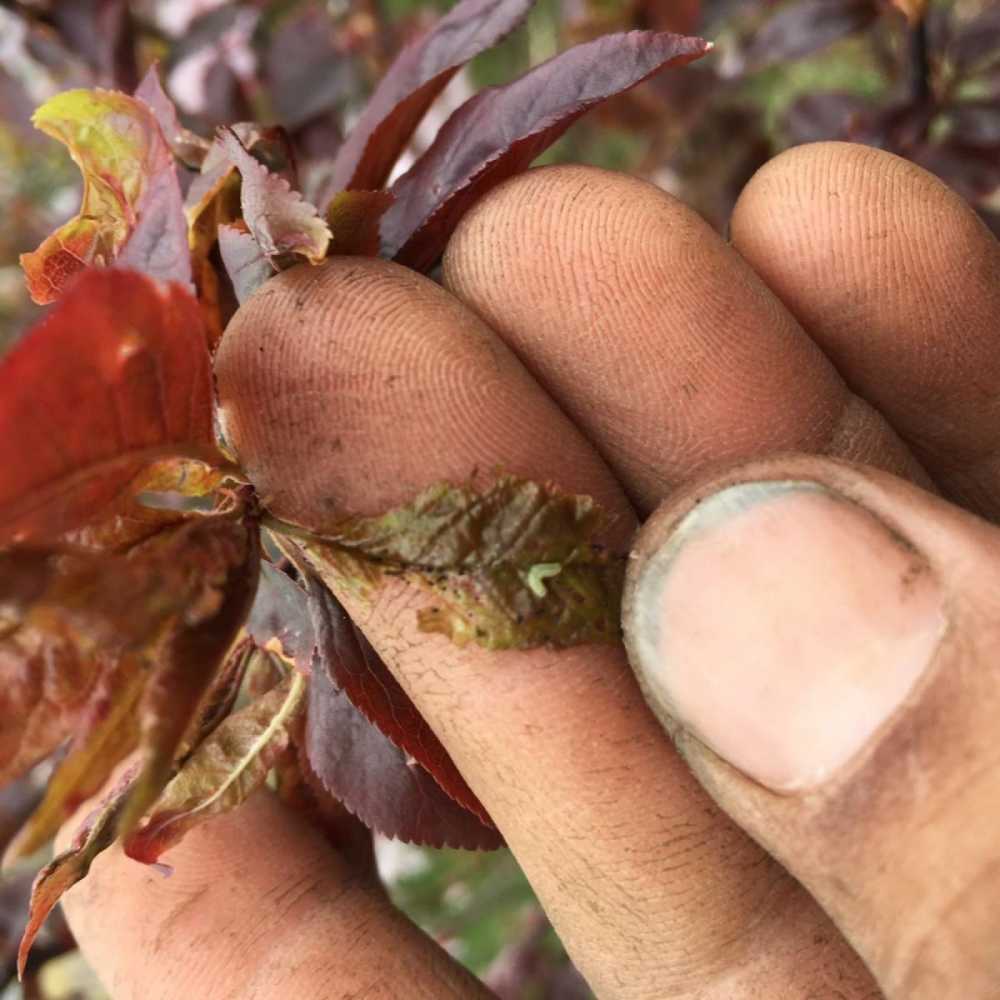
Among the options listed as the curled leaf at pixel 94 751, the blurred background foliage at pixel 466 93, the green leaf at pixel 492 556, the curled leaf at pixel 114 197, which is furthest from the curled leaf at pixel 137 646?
the blurred background foliage at pixel 466 93

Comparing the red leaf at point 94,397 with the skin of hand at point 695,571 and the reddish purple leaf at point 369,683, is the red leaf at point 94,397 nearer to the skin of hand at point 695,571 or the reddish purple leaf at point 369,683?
the skin of hand at point 695,571

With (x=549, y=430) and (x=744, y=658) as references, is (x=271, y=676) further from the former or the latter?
(x=744, y=658)

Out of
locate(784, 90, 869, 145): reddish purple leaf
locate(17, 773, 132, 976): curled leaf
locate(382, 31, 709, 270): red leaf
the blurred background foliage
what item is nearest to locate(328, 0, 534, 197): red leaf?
locate(382, 31, 709, 270): red leaf

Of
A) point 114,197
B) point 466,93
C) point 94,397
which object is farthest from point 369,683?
point 466,93

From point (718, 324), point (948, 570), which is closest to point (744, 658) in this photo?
point (948, 570)

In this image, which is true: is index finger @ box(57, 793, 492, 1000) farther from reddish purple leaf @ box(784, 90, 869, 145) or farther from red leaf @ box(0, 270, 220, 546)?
reddish purple leaf @ box(784, 90, 869, 145)
